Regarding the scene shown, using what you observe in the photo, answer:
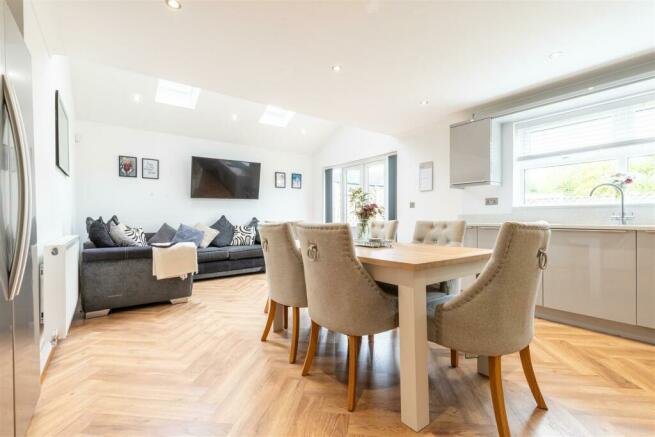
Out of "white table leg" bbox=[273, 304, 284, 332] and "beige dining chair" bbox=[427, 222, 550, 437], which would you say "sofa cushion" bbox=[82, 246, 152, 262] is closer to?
"white table leg" bbox=[273, 304, 284, 332]

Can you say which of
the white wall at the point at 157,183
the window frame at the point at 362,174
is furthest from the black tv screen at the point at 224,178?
the window frame at the point at 362,174

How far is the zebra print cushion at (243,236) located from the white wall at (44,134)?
2.66 meters

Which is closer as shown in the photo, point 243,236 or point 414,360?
point 414,360

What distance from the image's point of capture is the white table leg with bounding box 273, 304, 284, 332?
8.48ft

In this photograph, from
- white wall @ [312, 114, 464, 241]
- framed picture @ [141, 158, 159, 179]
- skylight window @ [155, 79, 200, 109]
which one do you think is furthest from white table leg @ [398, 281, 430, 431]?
framed picture @ [141, 158, 159, 179]

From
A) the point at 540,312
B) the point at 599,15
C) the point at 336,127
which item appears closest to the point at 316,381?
the point at 540,312

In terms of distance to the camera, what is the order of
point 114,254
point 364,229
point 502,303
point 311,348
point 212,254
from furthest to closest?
point 212,254
point 114,254
point 364,229
point 311,348
point 502,303

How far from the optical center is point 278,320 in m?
2.60

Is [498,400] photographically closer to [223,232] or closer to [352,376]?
[352,376]

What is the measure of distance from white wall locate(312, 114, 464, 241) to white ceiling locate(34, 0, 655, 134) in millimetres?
1056

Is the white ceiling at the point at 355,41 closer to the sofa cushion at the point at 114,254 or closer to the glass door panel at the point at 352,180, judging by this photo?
the sofa cushion at the point at 114,254

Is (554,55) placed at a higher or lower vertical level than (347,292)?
higher

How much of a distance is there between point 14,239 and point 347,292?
4.48ft

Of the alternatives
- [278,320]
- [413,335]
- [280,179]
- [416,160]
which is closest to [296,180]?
[280,179]
